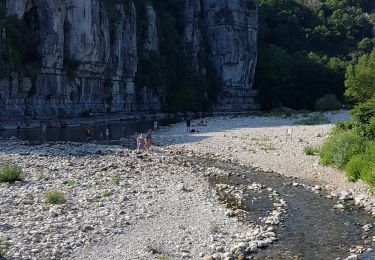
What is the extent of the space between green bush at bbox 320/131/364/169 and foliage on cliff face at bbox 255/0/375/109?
70820mm

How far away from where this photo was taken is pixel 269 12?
125 m

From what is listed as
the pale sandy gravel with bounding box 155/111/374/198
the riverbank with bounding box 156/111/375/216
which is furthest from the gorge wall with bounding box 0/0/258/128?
the riverbank with bounding box 156/111/375/216

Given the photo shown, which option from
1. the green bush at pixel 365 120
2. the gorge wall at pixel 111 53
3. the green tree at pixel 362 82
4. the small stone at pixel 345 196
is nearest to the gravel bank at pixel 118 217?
the small stone at pixel 345 196

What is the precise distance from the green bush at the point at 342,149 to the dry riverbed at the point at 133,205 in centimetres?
63

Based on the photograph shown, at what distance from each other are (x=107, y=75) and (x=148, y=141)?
37433mm

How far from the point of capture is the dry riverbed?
39.4 feet

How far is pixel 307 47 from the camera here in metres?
122

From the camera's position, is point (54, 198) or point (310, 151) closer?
point (54, 198)

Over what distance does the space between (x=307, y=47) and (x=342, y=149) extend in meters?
103

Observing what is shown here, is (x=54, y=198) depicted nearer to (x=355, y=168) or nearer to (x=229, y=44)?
(x=355, y=168)

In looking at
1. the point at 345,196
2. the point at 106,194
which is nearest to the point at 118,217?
the point at 106,194

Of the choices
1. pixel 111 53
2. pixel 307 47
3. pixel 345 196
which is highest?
pixel 307 47

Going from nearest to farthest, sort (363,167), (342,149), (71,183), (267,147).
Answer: (71,183)
(363,167)
(342,149)
(267,147)

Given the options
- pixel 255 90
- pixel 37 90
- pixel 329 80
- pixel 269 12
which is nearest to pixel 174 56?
pixel 255 90
